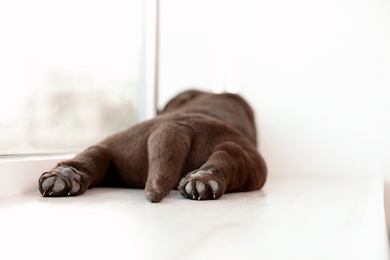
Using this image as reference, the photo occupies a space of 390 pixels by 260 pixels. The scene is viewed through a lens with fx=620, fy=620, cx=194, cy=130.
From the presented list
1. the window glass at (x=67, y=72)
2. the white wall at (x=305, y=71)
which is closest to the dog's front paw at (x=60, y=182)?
the window glass at (x=67, y=72)

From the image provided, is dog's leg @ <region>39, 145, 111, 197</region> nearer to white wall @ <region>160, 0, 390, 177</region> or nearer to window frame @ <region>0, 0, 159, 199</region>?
window frame @ <region>0, 0, 159, 199</region>

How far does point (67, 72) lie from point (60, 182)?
847 mm

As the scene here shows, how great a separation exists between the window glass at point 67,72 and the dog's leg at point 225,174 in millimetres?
711

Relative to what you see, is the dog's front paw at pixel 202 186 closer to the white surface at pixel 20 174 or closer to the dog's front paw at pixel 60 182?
the dog's front paw at pixel 60 182

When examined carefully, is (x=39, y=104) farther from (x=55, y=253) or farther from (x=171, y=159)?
(x=55, y=253)

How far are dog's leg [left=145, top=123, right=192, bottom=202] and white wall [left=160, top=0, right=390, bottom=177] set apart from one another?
37.8 inches

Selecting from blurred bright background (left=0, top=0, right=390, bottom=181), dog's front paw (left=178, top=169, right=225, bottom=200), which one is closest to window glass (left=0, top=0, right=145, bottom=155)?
blurred bright background (left=0, top=0, right=390, bottom=181)

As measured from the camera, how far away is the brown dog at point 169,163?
179 centimetres

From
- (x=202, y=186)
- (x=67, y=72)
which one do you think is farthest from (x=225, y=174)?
(x=67, y=72)

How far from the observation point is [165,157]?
75.0 inches

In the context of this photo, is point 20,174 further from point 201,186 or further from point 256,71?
point 256,71

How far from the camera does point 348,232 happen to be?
1.25 meters

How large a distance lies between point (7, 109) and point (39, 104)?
0.84 ft

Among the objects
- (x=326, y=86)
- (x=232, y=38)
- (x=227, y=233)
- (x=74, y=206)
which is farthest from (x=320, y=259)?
(x=232, y=38)
